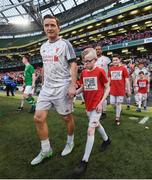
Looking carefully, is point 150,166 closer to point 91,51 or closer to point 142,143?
point 142,143

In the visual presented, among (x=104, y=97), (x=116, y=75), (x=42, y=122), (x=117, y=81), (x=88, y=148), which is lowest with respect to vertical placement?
(x=88, y=148)

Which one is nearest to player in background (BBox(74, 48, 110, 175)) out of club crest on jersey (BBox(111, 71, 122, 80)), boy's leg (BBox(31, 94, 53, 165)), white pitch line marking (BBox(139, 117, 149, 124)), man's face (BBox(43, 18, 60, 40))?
man's face (BBox(43, 18, 60, 40))

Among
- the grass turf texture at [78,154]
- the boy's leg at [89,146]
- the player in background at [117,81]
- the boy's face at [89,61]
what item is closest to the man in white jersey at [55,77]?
the boy's face at [89,61]

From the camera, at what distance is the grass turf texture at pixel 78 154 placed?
3.30m

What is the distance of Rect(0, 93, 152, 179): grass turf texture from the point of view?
3.30 meters

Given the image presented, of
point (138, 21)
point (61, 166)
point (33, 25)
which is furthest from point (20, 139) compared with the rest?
point (33, 25)

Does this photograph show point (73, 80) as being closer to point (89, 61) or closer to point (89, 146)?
point (89, 61)

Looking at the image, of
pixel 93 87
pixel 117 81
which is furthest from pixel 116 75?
pixel 93 87

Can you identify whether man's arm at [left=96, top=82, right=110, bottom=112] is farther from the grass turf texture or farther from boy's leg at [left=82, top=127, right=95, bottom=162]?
the grass turf texture

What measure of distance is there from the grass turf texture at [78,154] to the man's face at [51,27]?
1.87 meters

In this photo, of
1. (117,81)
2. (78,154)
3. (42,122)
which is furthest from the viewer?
(117,81)

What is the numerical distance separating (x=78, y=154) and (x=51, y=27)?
6.60 feet

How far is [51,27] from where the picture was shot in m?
3.51

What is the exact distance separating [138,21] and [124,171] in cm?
3478
